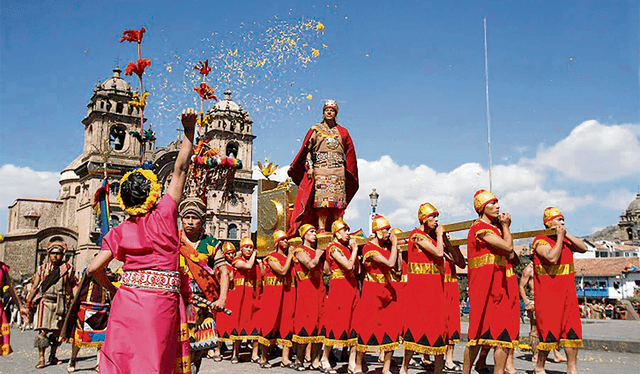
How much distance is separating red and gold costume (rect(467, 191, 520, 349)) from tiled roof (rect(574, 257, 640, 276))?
55785 millimetres

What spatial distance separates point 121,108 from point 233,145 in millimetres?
11955

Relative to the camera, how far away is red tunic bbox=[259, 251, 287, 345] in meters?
9.28

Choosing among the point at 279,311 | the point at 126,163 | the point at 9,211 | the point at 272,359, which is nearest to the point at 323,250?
the point at 279,311

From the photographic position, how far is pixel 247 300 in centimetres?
1012

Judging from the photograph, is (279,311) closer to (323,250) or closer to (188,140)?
(323,250)

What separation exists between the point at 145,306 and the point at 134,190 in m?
0.89

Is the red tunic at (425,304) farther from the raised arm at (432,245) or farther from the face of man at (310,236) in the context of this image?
the face of man at (310,236)

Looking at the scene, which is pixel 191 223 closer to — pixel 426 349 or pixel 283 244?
pixel 426 349

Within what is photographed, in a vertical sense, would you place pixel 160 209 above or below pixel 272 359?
above

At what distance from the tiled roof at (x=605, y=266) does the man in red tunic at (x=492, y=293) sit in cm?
5575

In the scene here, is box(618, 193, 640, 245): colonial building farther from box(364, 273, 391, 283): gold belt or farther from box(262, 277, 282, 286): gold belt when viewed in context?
box(364, 273, 391, 283): gold belt

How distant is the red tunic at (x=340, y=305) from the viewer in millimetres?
7906

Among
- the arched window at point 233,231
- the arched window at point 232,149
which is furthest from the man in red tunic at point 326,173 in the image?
the arched window at point 233,231

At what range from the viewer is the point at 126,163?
52844 millimetres
